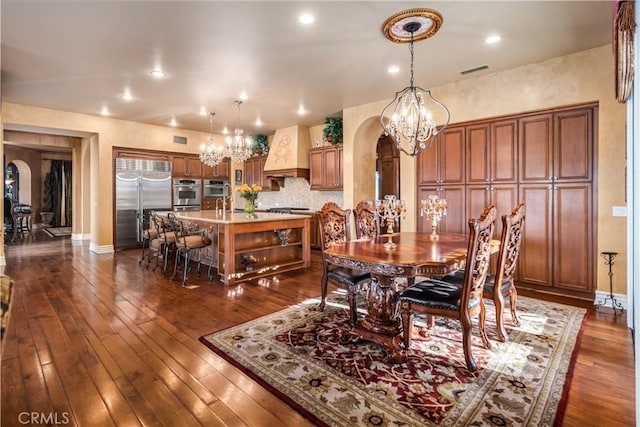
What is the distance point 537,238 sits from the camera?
161 inches

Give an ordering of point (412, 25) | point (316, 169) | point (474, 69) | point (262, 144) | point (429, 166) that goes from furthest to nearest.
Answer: point (262, 144), point (316, 169), point (429, 166), point (474, 69), point (412, 25)

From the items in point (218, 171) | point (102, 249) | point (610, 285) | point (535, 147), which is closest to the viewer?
point (610, 285)

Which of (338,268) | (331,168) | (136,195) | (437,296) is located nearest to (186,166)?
(136,195)

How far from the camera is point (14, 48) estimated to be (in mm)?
3611

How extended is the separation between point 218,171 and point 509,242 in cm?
778

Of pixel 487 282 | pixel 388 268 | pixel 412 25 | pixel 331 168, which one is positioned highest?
pixel 412 25

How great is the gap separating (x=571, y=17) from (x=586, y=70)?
994 millimetres

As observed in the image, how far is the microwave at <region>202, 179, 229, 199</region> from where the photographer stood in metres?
8.66

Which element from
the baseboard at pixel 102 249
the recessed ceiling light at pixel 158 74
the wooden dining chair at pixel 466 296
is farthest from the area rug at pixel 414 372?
the baseboard at pixel 102 249

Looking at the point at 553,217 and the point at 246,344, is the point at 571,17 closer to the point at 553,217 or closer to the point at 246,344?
the point at 553,217

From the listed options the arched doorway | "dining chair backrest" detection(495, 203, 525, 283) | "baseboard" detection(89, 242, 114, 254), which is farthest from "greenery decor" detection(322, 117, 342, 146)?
"baseboard" detection(89, 242, 114, 254)

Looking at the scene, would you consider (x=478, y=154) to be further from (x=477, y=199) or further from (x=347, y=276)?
(x=347, y=276)

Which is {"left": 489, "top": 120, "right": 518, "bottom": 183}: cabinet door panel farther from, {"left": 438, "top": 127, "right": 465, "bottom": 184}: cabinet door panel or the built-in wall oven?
the built-in wall oven

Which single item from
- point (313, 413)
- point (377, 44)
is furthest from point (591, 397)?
point (377, 44)
